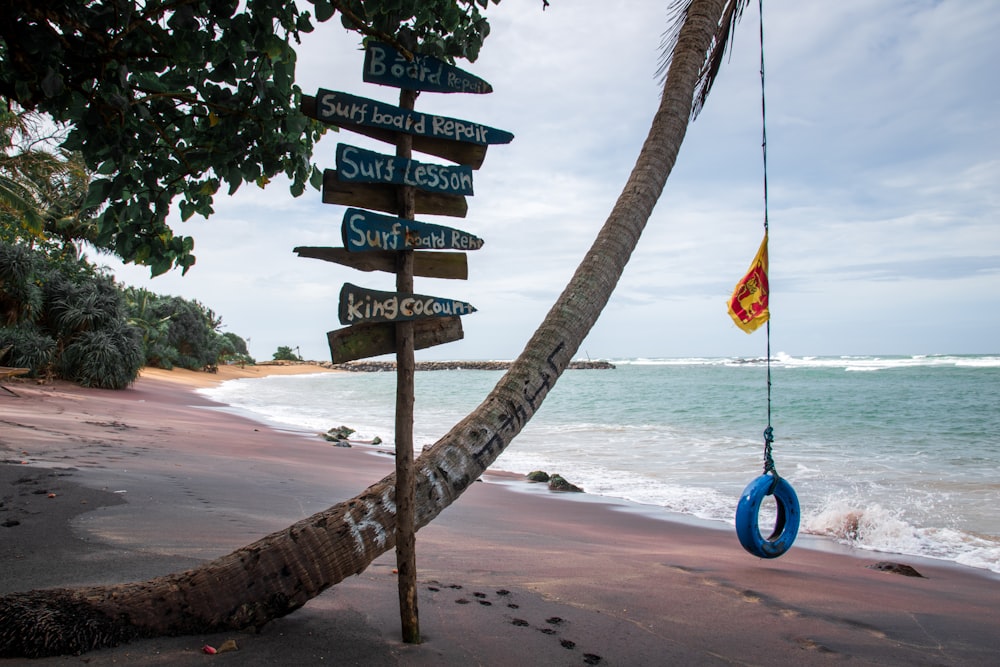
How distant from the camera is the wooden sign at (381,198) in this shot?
10.2 feet

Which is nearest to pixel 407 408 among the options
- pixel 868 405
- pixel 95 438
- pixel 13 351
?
pixel 95 438

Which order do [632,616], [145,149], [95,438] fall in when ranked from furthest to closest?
[95,438], [145,149], [632,616]

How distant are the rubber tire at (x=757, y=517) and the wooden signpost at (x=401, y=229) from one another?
10.1ft

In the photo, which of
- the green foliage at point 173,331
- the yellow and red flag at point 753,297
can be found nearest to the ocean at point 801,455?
the yellow and red flag at point 753,297

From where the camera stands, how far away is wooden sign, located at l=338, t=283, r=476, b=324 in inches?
116

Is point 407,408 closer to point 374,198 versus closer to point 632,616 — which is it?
point 374,198

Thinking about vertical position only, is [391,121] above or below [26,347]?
above

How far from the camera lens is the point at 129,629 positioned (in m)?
2.93

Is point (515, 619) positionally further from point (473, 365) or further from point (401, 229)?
point (473, 365)

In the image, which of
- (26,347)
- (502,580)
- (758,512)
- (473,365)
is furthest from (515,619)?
(473,365)

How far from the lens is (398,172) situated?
126 inches

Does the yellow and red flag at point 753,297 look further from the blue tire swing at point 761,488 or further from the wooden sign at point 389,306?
the wooden sign at point 389,306

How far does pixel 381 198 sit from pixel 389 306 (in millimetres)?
554

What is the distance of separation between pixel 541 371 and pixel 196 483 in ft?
16.6
